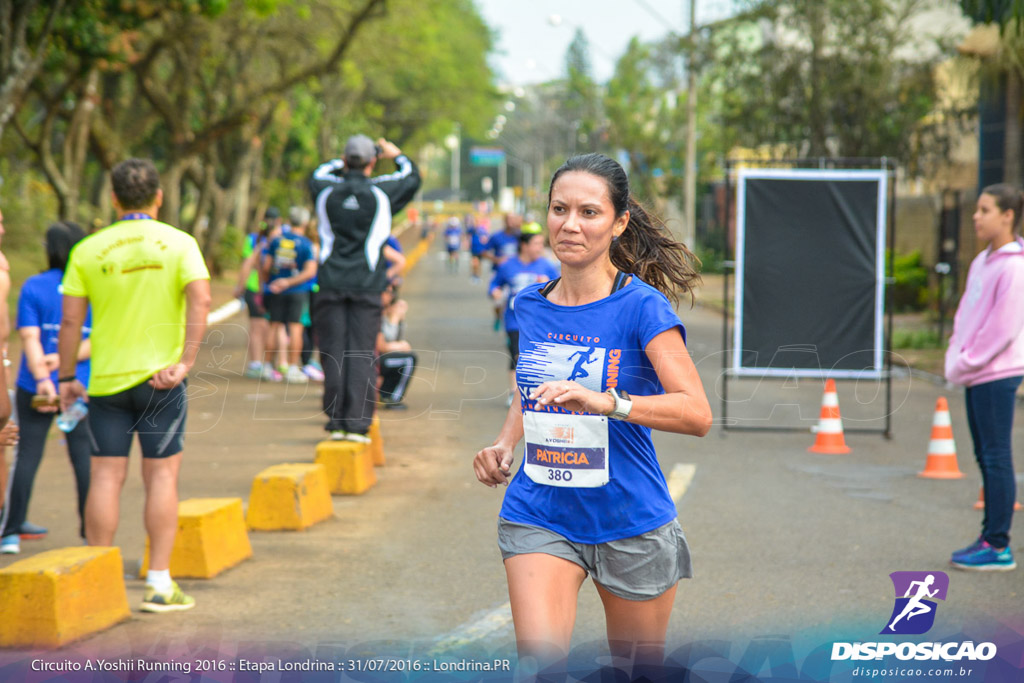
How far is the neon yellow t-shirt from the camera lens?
5598 millimetres

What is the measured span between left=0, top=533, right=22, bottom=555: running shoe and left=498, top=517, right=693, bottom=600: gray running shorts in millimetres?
4316

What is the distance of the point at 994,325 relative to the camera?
20.9ft

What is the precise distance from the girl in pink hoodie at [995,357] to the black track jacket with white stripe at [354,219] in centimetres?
426

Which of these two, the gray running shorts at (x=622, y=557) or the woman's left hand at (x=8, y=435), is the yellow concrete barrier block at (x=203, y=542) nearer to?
the woman's left hand at (x=8, y=435)

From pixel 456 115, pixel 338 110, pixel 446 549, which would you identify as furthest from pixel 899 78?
pixel 456 115

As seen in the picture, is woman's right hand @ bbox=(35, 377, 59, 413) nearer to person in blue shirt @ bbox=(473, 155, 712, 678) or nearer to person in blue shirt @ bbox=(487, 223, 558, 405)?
person in blue shirt @ bbox=(473, 155, 712, 678)

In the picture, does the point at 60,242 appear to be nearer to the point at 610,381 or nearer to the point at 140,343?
the point at 140,343

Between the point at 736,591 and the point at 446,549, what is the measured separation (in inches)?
68.2

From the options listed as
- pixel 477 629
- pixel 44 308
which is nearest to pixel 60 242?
pixel 44 308

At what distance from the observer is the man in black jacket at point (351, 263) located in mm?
9164

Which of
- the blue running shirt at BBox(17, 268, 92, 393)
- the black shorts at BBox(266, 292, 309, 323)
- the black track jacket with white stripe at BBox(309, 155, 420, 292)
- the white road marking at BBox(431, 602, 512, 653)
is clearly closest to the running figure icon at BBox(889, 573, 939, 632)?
the white road marking at BBox(431, 602, 512, 653)

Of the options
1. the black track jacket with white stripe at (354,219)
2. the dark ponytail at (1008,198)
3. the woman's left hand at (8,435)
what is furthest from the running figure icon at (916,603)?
the black track jacket with white stripe at (354,219)

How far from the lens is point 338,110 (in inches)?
1959

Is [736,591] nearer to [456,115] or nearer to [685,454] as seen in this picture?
[685,454]
